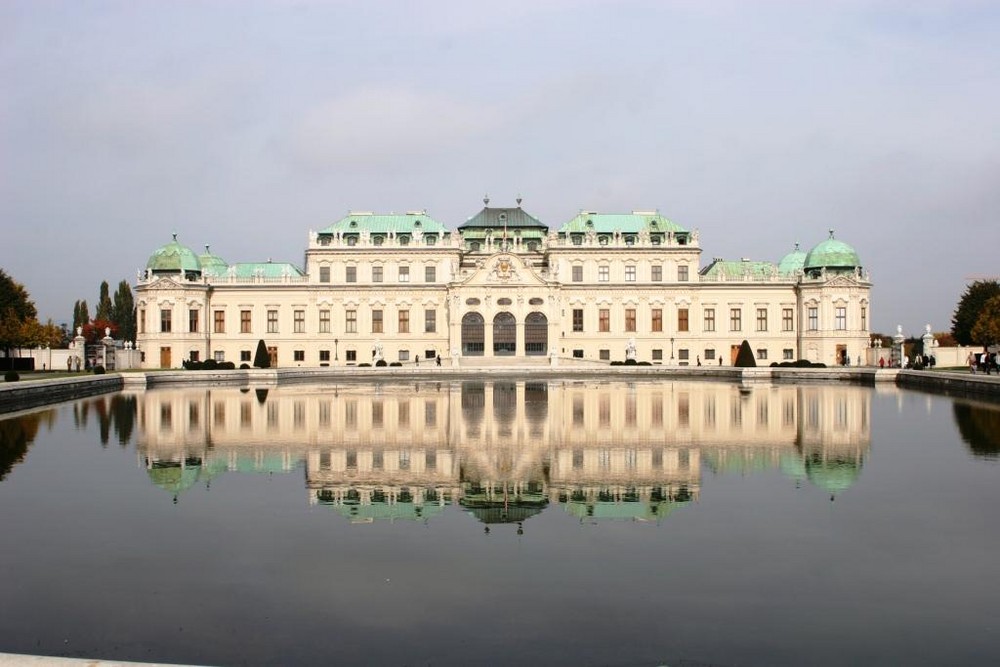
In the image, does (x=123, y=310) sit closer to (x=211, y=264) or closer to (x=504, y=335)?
(x=211, y=264)

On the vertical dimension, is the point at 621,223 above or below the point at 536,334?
above

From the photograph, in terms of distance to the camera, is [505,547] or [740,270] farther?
[740,270]

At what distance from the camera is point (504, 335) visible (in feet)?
274

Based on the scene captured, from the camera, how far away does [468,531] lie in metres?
14.2

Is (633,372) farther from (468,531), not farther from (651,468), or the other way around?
(468,531)

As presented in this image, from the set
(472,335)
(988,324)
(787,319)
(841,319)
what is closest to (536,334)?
(472,335)

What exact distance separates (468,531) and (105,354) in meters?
63.7

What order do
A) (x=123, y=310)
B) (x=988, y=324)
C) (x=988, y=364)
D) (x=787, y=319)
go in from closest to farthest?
(x=988, y=364) → (x=988, y=324) → (x=787, y=319) → (x=123, y=310)

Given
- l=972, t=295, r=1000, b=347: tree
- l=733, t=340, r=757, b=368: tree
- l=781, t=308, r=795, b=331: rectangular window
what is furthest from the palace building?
l=733, t=340, r=757, b=368: tree

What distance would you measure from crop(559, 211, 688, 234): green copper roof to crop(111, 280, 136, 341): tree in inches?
2254

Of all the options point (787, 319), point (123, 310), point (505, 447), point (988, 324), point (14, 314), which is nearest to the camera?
point (505, 447)

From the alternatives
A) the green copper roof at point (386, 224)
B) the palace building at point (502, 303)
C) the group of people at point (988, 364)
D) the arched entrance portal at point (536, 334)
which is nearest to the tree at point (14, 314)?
the palace building at point (502, 303)

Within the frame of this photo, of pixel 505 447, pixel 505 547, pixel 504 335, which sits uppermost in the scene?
pixel 504 335

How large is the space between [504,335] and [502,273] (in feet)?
17.9
